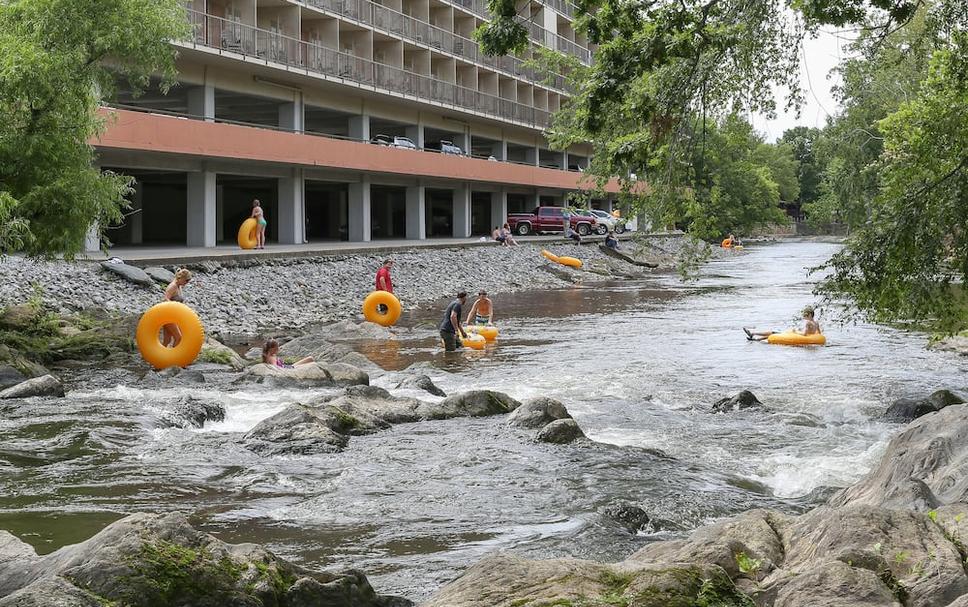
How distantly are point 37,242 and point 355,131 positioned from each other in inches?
1246

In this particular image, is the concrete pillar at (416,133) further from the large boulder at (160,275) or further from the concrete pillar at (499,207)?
the large boulder at (160,275)

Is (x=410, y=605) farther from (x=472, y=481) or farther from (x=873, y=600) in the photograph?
(x=472, y=481)

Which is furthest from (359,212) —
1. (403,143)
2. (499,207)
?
(499,207)

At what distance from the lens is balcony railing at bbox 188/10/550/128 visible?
3594 centimetres

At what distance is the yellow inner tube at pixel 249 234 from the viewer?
34125 mm

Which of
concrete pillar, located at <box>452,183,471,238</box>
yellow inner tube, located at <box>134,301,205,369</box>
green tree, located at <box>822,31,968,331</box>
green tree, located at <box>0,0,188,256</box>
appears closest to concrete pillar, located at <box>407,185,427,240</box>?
concrete pillar, located at <box>452,183,471,238</box>

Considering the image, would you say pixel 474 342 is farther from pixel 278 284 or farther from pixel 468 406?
pixel 278 284

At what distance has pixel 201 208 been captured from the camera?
36219 millimetres

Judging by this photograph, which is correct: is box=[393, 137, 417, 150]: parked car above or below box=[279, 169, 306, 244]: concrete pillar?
above

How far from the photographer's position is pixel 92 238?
3011cm

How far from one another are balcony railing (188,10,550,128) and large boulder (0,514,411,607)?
71.1 feet

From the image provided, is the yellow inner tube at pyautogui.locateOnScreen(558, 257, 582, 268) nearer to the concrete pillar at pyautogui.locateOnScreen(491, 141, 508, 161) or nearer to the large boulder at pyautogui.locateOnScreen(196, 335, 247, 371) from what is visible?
the concrete pillar at pyautogui.locateOnScreen(491, 141, 508, 161)

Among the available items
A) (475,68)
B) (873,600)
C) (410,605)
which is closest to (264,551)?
(410,605)

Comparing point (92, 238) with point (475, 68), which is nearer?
point (92, 238)
